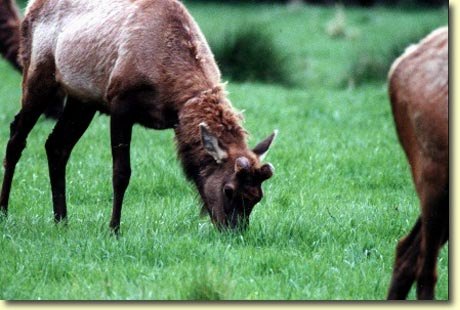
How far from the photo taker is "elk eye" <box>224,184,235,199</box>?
20.6 feet

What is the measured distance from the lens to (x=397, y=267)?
5.28 m

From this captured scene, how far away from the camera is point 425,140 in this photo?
4914mm

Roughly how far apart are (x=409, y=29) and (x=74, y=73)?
22.2 feet

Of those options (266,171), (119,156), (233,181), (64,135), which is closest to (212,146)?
(233,181)

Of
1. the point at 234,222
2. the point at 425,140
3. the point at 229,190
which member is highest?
the point at 425,140

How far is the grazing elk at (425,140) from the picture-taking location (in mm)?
4879

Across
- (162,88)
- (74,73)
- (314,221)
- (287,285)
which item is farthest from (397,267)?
(74,73)

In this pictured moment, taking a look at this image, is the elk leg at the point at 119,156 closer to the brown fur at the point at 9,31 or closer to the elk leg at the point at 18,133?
the elk leg at the point at 18,133

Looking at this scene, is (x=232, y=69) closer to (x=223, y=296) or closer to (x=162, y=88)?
(x=162, y=88)

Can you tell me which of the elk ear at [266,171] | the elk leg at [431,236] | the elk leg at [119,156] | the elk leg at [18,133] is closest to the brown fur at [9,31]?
the elk leg at [18,133]

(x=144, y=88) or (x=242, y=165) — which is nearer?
(x=242, y=165)

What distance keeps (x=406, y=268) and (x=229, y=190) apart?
1.42 meters

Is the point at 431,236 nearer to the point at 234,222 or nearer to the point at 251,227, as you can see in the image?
the point at 234,222

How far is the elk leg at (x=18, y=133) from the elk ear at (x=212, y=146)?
5.22ft
